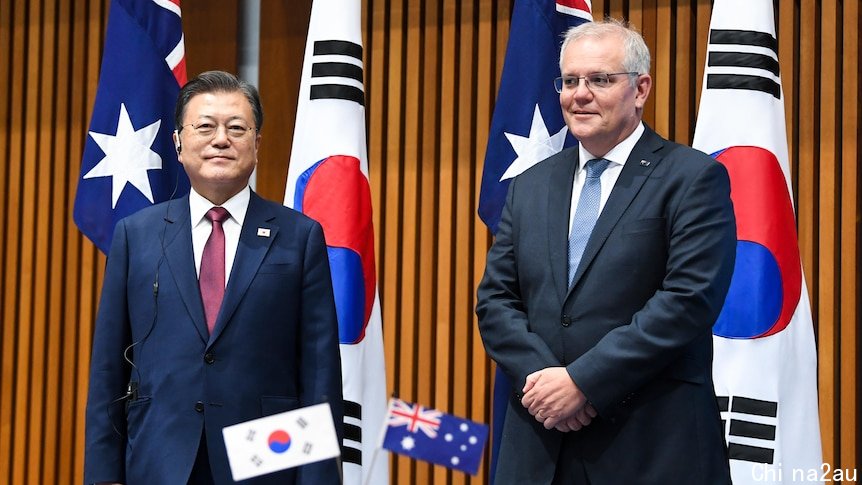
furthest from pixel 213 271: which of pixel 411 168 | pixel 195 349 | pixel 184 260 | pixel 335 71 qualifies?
pixel 411 168

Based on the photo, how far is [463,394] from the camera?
13.2 ft

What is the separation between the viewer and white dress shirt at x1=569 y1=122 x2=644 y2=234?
8.01ft

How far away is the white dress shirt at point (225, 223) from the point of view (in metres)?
2.50

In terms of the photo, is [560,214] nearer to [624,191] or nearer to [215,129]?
[624,191]

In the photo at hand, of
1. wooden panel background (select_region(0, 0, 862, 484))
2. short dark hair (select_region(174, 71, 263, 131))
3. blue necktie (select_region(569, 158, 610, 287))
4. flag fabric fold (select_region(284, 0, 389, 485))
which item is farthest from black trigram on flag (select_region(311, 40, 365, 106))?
blue necktie (select_region(569, 158, 610, 287))

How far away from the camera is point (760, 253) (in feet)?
10.2

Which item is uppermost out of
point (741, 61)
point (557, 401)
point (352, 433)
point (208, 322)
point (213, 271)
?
point (741, 61)

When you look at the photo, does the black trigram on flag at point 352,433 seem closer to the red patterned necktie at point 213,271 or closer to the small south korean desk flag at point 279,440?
the red patterned necktie at point 213,271

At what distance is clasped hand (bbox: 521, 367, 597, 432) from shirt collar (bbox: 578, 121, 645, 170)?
49 centimetres

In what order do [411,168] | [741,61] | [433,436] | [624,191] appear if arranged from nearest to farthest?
[433,436] → [624,191] → [741,61] → [411,168]

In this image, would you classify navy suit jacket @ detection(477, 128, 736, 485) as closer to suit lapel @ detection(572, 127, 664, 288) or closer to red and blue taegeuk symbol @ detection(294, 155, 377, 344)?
suit lapel @ detection(572, 127, 664, 288)

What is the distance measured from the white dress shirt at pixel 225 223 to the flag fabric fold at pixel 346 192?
0.91 metres

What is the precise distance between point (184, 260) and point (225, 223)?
14cm

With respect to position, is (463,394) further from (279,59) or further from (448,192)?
(279,59)
